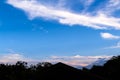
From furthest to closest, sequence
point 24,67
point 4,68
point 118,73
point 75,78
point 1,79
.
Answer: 1. point 24,67
2. point 4,68
3. point 1,79
4. point 118,73
5. point 75,78

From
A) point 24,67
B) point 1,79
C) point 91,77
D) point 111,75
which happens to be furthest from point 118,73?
point 24,67

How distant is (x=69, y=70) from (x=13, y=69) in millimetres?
→ 88053

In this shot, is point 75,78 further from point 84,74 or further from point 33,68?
point 33,68

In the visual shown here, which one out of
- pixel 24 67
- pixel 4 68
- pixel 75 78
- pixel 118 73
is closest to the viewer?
pixel 75 78

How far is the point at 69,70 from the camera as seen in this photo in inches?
1537

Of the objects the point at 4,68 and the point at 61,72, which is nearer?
the point at 61,72

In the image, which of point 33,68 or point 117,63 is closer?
point 117,63

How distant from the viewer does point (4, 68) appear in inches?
4769

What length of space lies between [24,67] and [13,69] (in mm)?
9923

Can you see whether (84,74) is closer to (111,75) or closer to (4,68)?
(111,75)

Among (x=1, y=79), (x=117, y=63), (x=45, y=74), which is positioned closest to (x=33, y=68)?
(x=1, y=79)

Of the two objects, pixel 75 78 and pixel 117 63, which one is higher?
pixel 117 63

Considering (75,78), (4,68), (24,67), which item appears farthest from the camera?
(24,67)

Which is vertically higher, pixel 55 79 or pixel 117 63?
pixel 117 63
